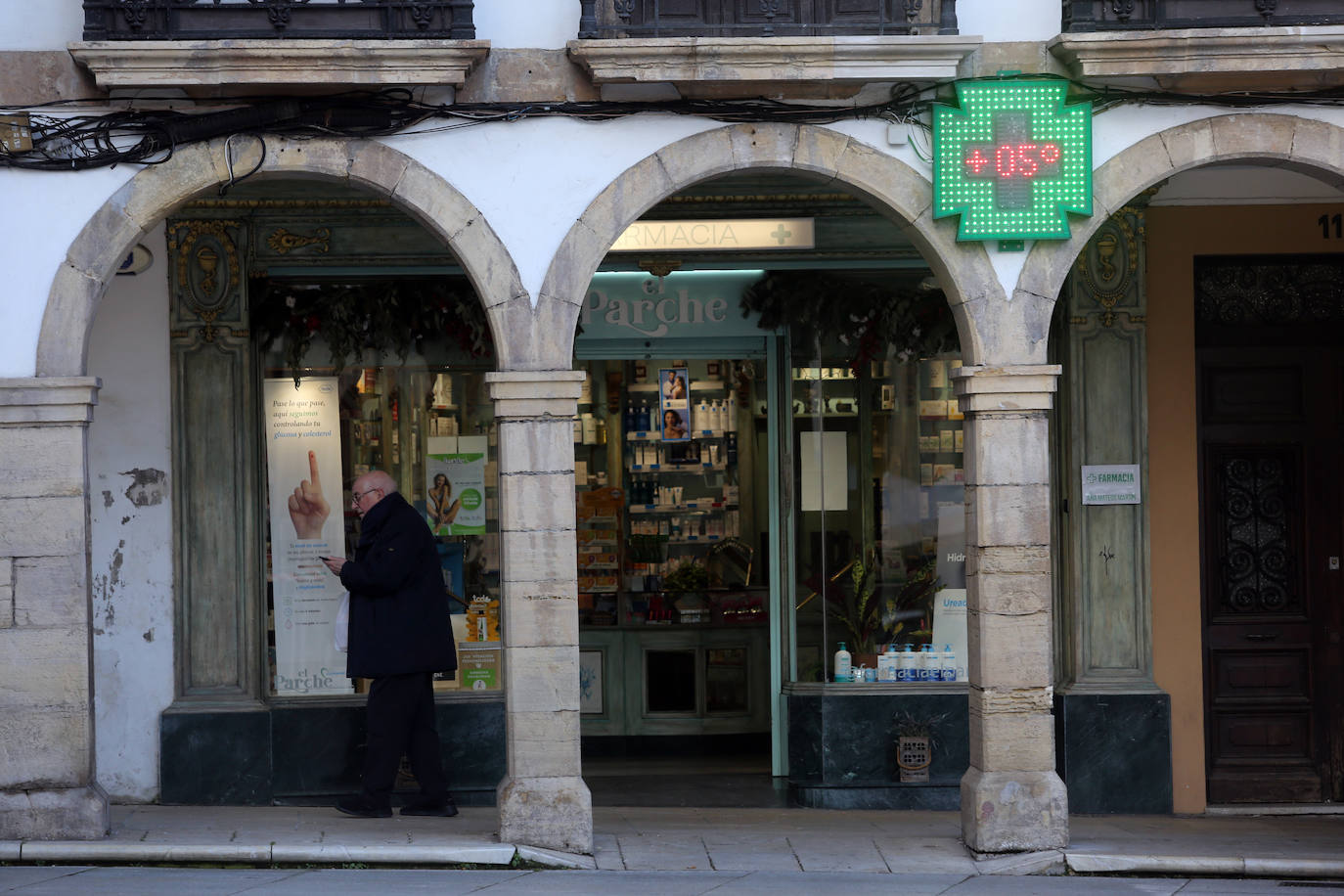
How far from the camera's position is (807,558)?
10297mm

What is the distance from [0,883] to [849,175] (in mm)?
5183

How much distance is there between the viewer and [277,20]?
8.07 meters

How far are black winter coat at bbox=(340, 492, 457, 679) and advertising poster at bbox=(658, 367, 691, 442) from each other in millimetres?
2753

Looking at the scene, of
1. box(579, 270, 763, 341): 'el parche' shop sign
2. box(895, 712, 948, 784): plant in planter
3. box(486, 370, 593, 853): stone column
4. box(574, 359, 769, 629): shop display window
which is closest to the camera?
box(486, 370, 593, 853): stone column

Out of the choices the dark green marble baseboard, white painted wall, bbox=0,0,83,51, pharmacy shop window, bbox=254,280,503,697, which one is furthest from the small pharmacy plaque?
white painted wall, bbox=0,0,83,51

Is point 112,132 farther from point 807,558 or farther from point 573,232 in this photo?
point 807,558

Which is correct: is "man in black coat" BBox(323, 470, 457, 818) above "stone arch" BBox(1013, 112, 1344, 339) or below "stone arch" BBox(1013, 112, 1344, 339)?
below

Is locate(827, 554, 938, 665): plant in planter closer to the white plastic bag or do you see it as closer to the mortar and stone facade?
the mortar and stone facade

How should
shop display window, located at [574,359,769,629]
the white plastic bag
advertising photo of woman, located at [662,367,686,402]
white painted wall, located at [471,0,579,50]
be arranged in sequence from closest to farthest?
white painted wall, located at [471,0,579,50] → the white plastic bag → advertising photo of woman, located at [662,367,686,402] → shop display window, located at [574,359,769,629]

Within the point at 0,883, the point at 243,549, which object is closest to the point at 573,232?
the point at 243,549

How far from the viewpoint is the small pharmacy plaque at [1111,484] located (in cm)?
980

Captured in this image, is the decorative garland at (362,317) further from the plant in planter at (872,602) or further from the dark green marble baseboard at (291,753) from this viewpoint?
the plant in planter at (872,602)

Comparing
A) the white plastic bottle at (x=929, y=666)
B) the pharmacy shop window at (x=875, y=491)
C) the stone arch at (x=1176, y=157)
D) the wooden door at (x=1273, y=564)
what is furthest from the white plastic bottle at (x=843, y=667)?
the stone arch at (x=1176, y=157)

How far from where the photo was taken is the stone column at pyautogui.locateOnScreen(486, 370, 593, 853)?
809 cm
